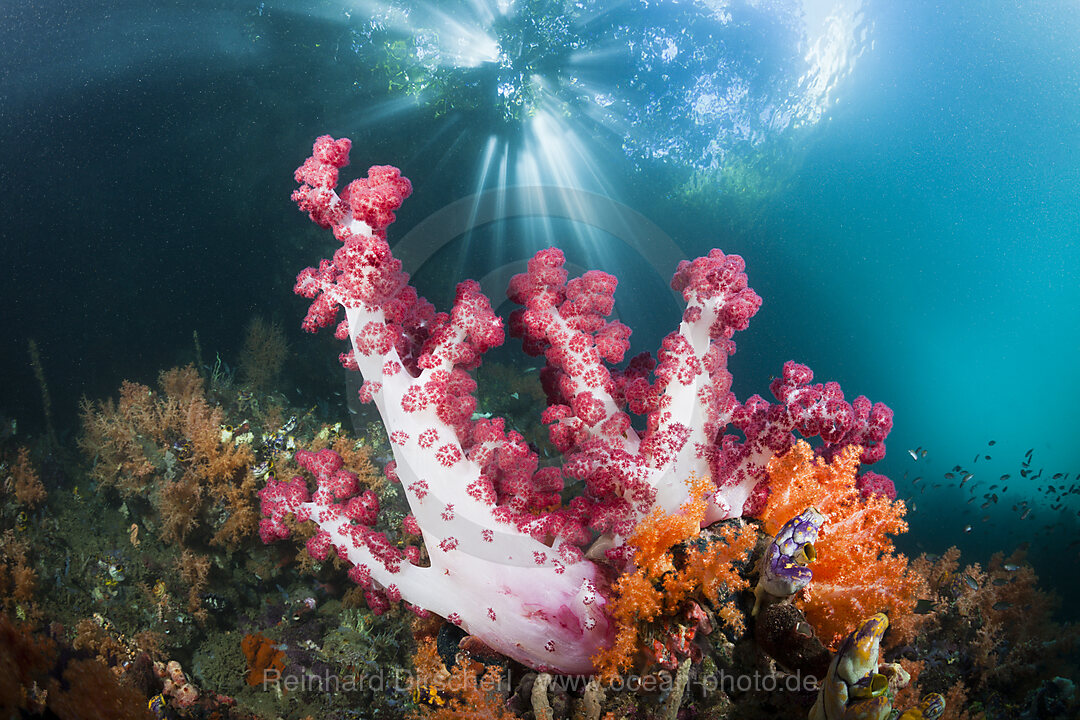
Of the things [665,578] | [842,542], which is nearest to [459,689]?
[665,578]

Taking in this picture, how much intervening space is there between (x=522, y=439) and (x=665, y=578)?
1.20 metres

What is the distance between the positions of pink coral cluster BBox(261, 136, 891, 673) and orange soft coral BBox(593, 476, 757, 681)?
0.64ft

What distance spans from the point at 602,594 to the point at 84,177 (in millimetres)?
9050

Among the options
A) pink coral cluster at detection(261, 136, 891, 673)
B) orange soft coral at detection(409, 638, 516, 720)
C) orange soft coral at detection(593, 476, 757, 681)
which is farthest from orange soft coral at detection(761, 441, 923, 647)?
orange soft coral at detection(409, 638, 516, 720)

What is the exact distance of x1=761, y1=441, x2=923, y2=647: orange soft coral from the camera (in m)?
2.50

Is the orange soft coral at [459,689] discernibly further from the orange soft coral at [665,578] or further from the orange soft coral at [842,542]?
the orange soft coral at [842,542]

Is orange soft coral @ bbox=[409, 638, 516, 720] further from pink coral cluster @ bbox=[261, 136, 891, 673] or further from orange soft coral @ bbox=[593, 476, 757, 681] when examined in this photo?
orange soft coral @ bbox=[593, 476, 757, 681]

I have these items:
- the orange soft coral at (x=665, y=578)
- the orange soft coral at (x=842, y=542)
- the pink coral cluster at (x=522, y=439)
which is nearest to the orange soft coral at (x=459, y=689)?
the pink coral cluster at (x=522, y=439)

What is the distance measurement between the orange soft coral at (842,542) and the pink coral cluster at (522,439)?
0.17 metres

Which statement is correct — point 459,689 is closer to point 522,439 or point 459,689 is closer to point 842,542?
point 522,439

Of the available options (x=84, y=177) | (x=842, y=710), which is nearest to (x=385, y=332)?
(x=842, y=710)

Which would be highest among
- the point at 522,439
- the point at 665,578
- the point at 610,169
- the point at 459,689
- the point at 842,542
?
the point at 610,169

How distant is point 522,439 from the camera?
3.03 metres

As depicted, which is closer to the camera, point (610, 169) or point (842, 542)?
point (842, 542)
